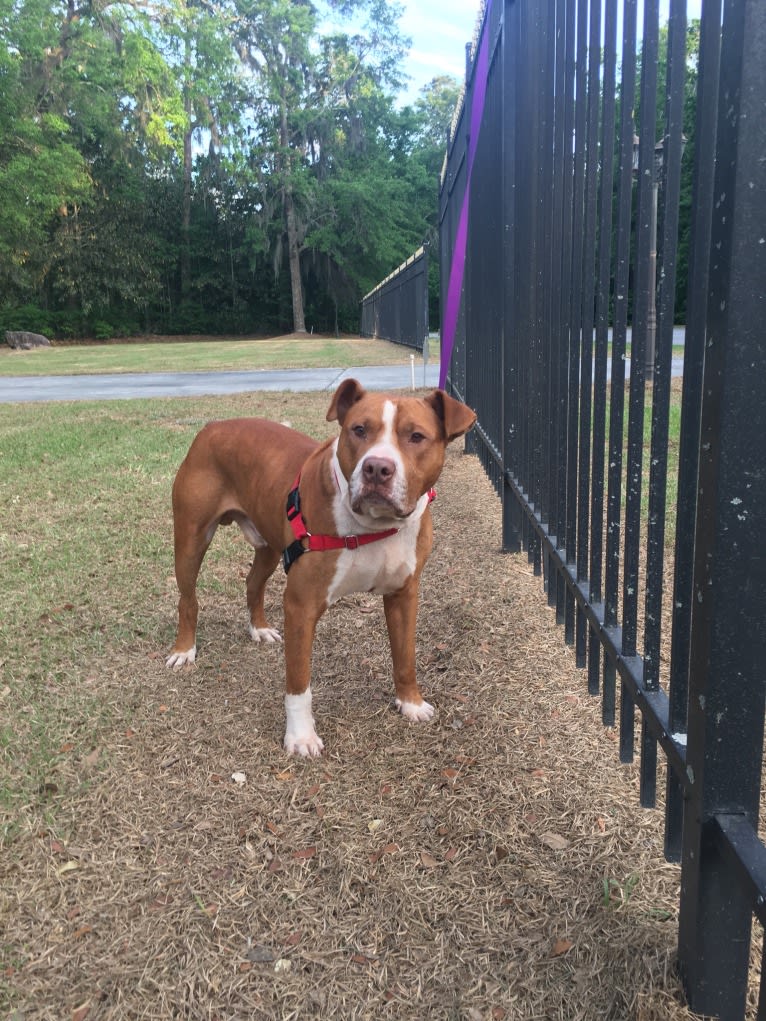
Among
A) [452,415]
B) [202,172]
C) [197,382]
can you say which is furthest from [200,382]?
[202,172]

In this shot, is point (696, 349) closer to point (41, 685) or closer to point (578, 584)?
point (578, 584)

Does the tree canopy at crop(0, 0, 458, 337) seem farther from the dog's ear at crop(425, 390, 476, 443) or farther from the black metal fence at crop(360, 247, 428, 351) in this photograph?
the dog's ear at crop(425, 390, 476, 443)

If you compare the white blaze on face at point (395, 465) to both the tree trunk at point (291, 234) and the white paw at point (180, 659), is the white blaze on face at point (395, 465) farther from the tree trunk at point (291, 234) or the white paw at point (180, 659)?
the tree trunk at point (291, 234)

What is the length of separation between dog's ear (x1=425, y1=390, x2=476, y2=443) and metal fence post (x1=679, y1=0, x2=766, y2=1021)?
1.18 meters

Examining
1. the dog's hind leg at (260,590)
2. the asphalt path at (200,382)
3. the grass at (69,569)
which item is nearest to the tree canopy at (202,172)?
the asphalt path at (200,382)

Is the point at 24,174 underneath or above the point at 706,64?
above

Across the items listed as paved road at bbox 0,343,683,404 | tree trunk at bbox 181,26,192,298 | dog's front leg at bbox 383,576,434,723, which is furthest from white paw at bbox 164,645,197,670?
tree trunk at bbox 181,26,192,298

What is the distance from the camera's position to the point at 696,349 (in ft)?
4.99

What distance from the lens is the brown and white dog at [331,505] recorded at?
2426mm

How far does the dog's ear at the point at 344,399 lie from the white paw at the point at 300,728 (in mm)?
934

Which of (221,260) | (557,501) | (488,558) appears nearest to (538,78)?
(557,501)

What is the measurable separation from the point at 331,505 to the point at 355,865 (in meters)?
1.07

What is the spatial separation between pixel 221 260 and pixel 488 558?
143 feet

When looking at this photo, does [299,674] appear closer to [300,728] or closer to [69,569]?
[300,728]
